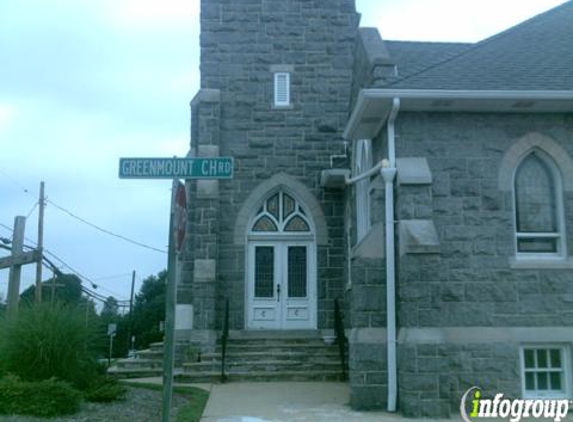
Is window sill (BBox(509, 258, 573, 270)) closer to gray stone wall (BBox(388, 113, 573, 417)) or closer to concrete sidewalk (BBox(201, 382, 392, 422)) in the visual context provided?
gray stone wall (BBox(388, 113, 573, 417))

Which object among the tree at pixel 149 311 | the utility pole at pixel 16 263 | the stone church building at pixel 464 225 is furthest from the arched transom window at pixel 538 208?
the tree at pixel 149 311

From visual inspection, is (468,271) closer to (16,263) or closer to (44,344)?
(44,344)

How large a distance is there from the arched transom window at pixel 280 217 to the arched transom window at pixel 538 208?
592 cm

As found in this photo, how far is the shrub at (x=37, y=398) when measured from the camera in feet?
27.3

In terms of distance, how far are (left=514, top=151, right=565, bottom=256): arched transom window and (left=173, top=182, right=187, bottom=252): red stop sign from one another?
5798 mm

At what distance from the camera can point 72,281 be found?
44156 millimetres

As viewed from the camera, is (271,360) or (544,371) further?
(271,360)

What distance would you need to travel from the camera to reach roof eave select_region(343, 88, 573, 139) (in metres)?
9.52

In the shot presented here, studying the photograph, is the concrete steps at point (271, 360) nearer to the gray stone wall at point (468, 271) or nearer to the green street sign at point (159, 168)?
the gray stone wall at point (468, 271)

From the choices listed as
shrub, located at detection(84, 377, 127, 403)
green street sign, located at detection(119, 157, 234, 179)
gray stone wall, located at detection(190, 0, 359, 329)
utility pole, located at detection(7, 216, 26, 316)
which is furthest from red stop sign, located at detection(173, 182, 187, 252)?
gray stone wall, located at detection(190, 0, 359, 329)

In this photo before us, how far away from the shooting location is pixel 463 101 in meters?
9.68

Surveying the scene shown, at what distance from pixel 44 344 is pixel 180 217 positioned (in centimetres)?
451

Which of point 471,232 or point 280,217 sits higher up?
point 280,217

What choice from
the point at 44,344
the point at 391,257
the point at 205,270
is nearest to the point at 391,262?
the point at 391,257
